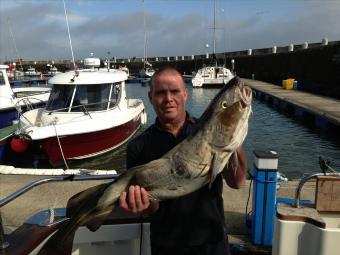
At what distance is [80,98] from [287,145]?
875 cm

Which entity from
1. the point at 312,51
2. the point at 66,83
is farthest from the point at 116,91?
the point at 312,51

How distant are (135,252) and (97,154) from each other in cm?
897

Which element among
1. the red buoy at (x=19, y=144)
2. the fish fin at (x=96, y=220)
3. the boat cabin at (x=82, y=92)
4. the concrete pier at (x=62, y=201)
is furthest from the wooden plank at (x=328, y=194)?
the boat cabin at (x=82, y=92)

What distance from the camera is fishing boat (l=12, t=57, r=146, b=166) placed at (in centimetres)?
1107

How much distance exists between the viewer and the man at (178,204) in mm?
2459

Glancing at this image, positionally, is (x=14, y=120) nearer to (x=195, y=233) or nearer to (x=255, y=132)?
(x=255, y=132)

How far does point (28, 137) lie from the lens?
35.0 ft

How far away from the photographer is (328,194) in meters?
3.59

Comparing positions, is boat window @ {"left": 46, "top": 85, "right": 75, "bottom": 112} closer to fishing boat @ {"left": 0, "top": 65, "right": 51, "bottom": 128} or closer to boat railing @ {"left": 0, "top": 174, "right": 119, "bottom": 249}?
fishing boat @ {"left": 0, "top": 65, "right": 51, "bottom": 128}

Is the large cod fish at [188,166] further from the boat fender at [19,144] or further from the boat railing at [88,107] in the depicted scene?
the boat railing at [88,107]

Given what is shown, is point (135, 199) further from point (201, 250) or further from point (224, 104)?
point (224, 104)

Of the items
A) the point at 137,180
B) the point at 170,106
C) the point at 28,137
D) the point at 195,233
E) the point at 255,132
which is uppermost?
the point at 170,106

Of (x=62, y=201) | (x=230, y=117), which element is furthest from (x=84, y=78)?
(x=230, y=117)

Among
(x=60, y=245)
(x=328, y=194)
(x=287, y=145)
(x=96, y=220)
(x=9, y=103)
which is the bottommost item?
(x=287, y=145)
